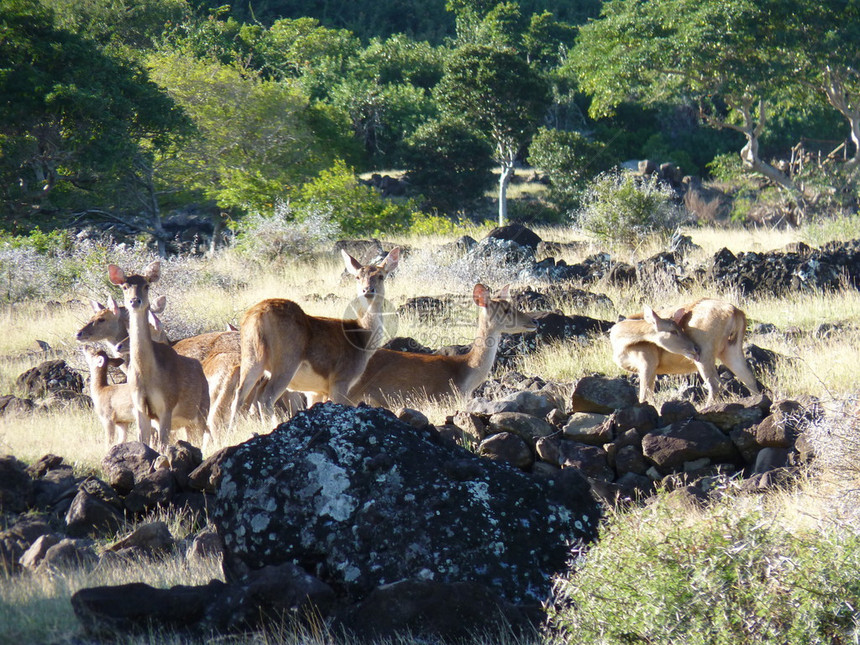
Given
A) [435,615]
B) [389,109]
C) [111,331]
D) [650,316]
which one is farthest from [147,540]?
[389,109]

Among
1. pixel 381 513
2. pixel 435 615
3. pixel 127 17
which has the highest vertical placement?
pixel 127 17

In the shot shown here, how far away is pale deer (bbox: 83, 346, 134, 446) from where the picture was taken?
10.3 meters

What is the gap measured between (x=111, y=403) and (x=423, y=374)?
3.28m

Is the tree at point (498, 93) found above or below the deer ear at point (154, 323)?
above

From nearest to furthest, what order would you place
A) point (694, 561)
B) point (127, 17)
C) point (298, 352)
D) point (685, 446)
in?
point (694, 561)
point (685, 446)
point (298, 352)
point (127, 17)

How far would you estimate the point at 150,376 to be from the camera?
993 centimetres

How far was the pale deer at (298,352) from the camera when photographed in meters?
10.2

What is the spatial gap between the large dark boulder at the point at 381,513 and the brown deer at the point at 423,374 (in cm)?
490

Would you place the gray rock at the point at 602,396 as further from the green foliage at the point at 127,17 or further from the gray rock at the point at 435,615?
the green foliage at the point at 127,17

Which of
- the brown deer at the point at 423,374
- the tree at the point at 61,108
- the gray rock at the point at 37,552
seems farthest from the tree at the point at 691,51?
the gray rock at the point at 37,552

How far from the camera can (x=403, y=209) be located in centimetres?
2891

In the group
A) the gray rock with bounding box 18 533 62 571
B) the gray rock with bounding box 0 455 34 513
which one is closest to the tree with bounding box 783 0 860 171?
the gray rock with bounding box 0 455 34 513

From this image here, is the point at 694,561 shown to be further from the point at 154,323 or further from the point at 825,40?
the point at 825,40

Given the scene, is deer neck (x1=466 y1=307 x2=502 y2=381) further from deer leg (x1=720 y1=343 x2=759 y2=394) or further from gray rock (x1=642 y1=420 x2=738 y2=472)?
gray rock (x1=642 y1=420 x2=738 y2=472)
